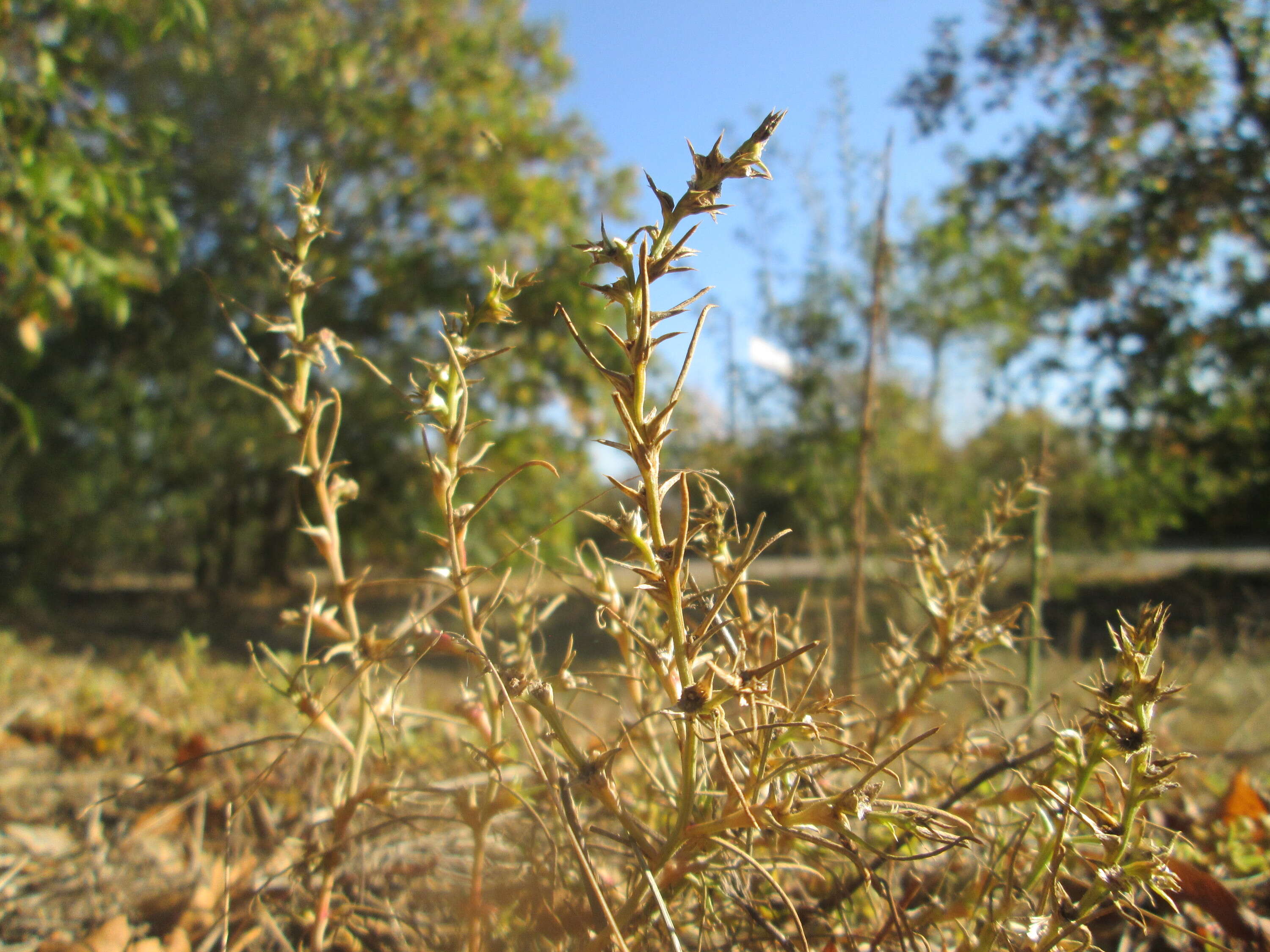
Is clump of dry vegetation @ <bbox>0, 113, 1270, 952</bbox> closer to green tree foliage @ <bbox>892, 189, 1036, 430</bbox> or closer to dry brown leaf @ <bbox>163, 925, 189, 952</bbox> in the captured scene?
dry brown leaf @ <bbox>163, 925, 189, 952</bbox>

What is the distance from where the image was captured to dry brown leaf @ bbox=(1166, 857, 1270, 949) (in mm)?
776

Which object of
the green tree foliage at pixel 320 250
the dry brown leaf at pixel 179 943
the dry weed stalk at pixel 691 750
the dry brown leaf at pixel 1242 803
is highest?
the green tree foliage at pixel 320 250

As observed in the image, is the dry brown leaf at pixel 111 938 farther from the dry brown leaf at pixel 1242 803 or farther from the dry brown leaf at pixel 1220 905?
the dry brown leaf at pixel 1242 803

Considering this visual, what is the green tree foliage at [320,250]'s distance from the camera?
711 centimetres

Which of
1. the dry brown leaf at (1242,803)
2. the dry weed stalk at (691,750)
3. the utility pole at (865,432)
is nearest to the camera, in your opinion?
the dry weed stalk at (691,750)

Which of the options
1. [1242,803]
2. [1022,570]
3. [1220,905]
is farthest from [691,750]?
[1022,570]

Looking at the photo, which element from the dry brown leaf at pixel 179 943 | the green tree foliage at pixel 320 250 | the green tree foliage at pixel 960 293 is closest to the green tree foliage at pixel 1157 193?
the green tree foliage at pixel 960 293

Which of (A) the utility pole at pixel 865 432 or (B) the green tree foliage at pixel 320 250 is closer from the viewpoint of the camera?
(A) the utility pole at pixel 865 432

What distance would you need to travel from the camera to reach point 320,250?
22.4 feet

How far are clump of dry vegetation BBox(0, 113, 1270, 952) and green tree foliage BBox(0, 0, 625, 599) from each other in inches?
225

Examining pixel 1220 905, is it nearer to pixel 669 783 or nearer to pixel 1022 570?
pixel 669 783

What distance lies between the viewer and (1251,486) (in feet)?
23.8

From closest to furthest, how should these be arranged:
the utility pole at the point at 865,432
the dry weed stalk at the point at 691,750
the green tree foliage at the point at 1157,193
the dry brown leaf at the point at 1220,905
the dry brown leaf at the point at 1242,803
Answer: the dry weed stalk at the point at 691,750, the dry brown leaf at the point at 1220,905, the dry brown leaf at the point at 1242,803, the utility pole at the point at 865,432, the green tree foliage at the point at 1157,193

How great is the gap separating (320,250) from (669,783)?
22.7 feet
